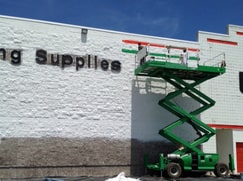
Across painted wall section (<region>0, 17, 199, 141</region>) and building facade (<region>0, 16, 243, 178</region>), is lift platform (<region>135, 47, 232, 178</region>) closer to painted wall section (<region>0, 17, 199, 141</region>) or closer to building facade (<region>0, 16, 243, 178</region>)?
building facade (<region>0, 16, 243, 178</region>)

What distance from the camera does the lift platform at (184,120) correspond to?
16833 mm

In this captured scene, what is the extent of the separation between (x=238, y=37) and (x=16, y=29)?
13.2 metres

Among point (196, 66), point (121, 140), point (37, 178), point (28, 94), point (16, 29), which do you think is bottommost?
point (37, 178)

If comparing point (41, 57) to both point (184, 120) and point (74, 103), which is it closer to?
point (74, 103)

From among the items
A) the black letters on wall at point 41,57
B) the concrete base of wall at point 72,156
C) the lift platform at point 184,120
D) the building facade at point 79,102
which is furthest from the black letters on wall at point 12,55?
the lift platform at point 184,120

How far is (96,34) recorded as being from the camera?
1850cm

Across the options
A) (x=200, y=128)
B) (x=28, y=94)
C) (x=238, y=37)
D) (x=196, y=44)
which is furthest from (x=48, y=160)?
(x=238, y=37)

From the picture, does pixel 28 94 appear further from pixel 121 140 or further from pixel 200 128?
pixel 200 128

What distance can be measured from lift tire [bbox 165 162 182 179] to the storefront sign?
5.62 metres

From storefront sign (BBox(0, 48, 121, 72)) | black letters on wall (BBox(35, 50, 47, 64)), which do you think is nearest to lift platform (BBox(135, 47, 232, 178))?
storefront sign (BBox(0, 48, 121, 72))

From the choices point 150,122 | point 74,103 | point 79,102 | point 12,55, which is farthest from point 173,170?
point 12,55

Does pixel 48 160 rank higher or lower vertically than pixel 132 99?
lower

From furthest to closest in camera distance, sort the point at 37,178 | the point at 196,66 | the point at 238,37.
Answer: the point at 238,37, the point at 196,66, the point at 37,178

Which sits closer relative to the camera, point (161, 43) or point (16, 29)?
point (16, 29)
